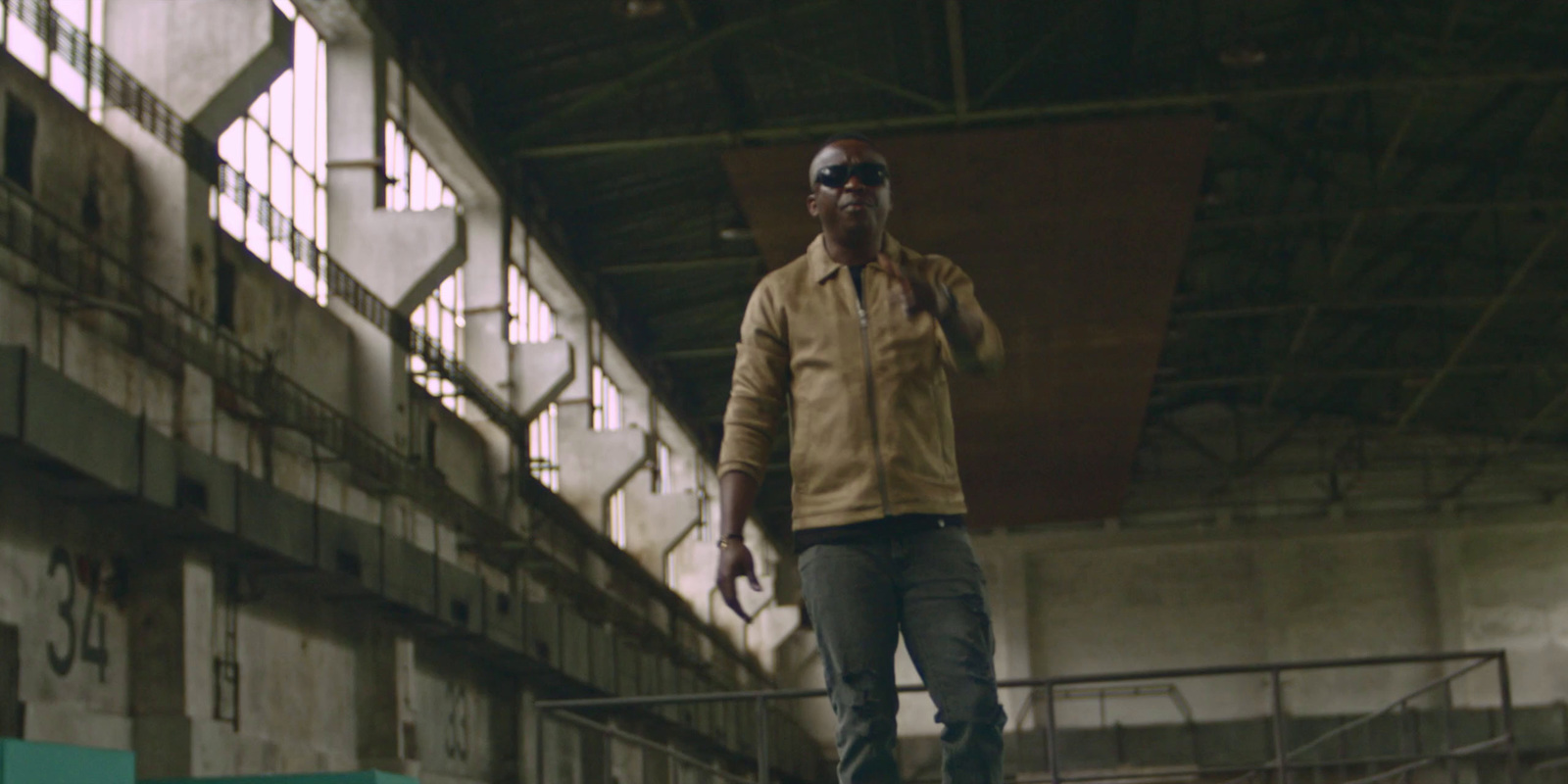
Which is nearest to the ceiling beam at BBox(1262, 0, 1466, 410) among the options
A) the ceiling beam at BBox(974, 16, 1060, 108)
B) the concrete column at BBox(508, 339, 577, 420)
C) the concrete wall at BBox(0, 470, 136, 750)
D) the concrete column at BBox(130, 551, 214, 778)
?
the ceiling beam at BBox(974, 16, 1060, 108)

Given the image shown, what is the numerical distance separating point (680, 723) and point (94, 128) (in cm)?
1861

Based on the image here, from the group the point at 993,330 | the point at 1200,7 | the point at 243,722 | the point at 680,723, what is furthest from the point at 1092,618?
the point at 993,330

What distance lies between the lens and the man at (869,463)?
3.95 meters

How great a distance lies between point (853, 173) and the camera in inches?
162

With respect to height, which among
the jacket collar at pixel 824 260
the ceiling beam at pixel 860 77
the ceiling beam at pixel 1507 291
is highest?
the ceiling beam at pixel 860 77

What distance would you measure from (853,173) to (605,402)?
25.0m

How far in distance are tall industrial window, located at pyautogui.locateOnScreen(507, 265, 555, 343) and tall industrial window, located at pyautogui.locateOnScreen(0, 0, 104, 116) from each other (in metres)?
8.97

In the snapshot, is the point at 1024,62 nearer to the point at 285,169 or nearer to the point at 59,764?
the point at 285,169

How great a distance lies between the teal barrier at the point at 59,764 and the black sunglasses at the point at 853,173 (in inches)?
127

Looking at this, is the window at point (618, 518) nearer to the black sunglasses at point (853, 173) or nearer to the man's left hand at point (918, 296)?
the black sunglasses at point (853, 173)

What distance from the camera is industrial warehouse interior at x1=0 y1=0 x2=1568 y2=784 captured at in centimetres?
1185

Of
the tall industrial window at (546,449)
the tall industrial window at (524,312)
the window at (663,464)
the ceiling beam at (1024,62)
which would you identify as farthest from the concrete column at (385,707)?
the window at (663,464)

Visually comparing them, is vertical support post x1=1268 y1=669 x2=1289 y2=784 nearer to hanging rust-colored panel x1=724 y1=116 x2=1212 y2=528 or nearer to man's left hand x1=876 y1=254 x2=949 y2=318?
man's left hand x1=876 y1=254 x2=949 y2=318

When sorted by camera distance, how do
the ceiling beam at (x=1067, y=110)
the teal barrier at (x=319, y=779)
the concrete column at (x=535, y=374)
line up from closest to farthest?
the teal barrier at (x=319, y=779) → the ceiling beam at (x=1067, y=110) → the concrete column at (x=535, y=374)
